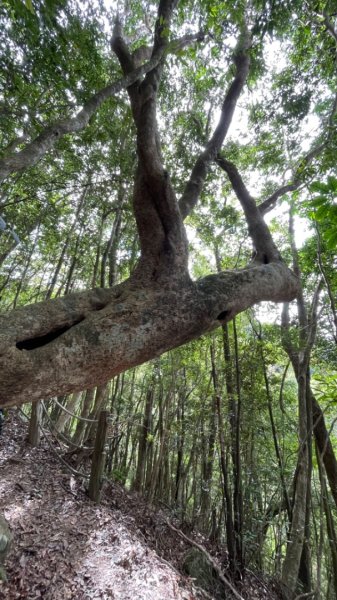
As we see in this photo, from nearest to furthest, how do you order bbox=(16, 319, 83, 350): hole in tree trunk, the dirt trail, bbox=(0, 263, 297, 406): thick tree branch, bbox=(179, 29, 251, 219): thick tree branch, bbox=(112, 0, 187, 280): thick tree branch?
bbox=(0, 263, 297, 406): thick tree branch
bbox=(16, 319, 83, 350): hole in tree trunk
bbox=(112, 0, 187, 280): thick tree branch
the dirt trail
bbox=(179, 29, 251, 219): thick tree branch

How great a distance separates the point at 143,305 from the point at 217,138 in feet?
8.63

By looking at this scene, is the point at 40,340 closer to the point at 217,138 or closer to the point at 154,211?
the point at 154,211

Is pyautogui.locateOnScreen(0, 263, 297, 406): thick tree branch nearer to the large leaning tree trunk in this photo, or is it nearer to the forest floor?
the large leaning tree trunk

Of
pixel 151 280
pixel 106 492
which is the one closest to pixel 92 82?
pixel 151 280

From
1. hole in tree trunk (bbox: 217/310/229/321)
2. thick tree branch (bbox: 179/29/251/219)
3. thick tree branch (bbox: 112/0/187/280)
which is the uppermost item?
thick tree branch (bbox: 179/29/251/219)

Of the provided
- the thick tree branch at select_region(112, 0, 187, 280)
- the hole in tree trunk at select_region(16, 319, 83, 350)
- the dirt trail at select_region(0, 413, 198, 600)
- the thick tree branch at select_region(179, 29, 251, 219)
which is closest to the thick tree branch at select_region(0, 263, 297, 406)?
the hole in tree trunk at select_region(16, 319, 83, 350)

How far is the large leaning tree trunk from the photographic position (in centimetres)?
153

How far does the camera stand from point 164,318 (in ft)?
6.36

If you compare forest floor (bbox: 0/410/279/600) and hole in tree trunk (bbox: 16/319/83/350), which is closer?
hole in tree trunk (bbox: 16/319/83/350)

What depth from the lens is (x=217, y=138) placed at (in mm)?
3465

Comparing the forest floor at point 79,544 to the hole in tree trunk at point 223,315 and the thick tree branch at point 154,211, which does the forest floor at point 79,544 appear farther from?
the thick tree branch at point 154,211

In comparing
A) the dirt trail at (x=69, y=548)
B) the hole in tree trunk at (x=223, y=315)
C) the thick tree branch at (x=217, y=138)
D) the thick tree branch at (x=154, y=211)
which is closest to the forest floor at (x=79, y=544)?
the dirt trail at (x=69, y=548)

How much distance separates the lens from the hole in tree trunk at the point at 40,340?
160cm

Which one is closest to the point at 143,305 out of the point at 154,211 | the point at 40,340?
the point at 40,340
